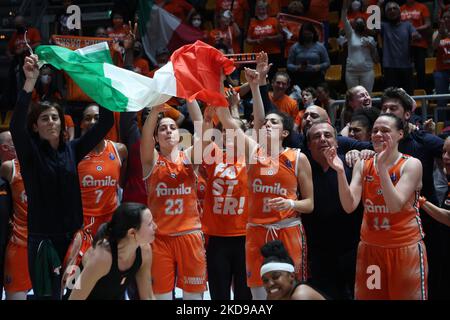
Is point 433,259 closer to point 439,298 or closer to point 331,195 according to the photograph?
point 439,298

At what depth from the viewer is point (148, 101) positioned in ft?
22.2

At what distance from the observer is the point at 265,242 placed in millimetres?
6582

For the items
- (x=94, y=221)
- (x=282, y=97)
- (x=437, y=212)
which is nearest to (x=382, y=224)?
(x=437, y=212)

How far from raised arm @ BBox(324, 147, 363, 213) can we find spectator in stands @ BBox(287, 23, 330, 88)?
5.16 m

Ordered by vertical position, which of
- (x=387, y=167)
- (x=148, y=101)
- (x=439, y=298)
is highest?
(x=148, y=101)

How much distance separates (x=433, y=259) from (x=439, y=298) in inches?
12.1

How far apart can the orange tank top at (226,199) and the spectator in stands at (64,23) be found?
21.9ft

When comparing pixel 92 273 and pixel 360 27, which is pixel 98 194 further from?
pixel 360 27

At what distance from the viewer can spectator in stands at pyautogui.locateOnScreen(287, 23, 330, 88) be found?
11367 mm

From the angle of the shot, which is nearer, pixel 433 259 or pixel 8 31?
pixel 433 259

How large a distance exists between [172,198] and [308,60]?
503 centimetres

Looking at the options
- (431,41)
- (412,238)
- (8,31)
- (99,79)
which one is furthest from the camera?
(8,31)
